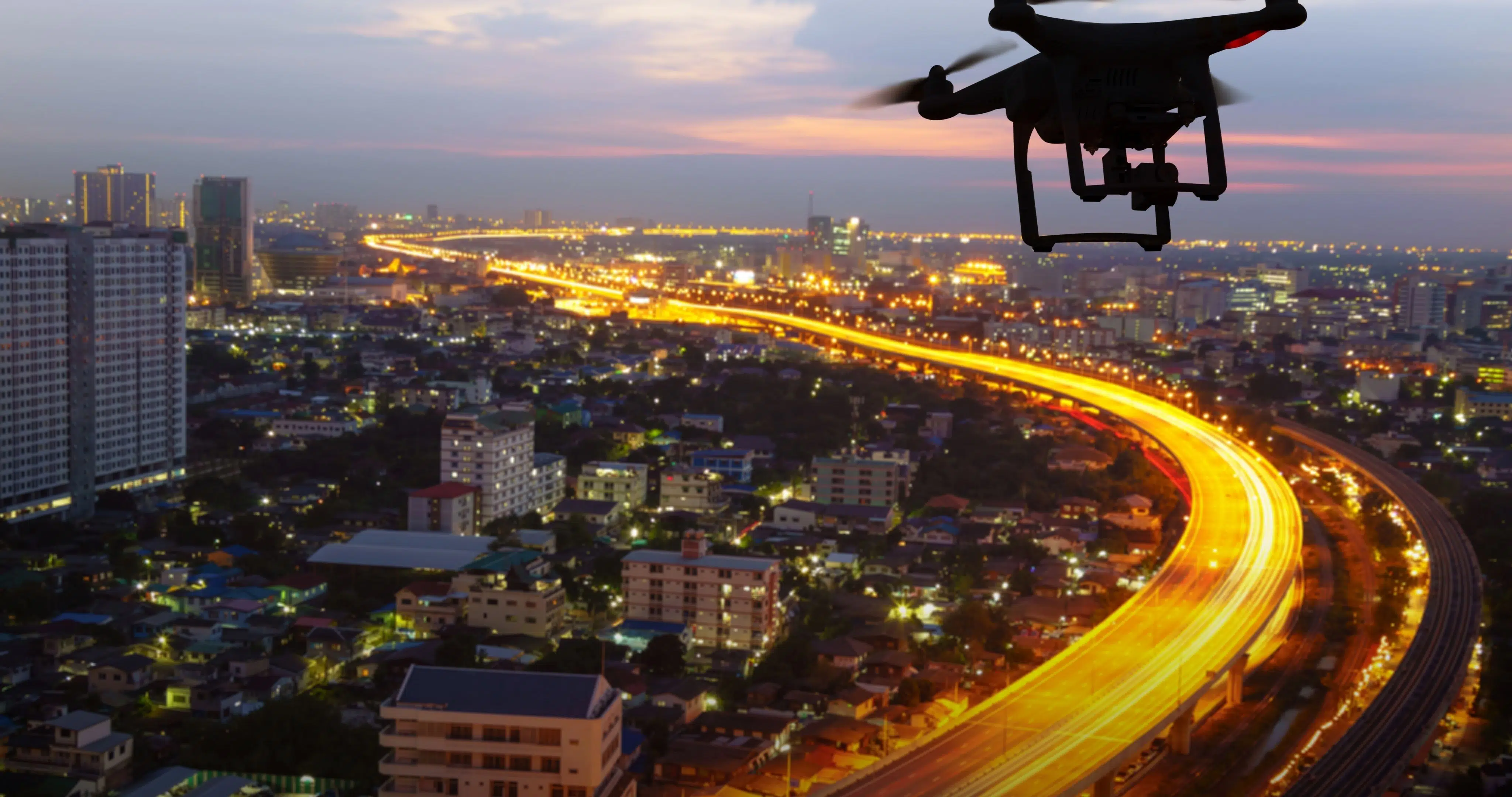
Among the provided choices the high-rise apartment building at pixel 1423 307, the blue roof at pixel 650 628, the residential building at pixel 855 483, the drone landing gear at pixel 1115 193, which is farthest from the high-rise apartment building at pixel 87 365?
the high-rise apartment building at pixel 1423 307

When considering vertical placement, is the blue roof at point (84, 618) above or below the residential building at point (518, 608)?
below

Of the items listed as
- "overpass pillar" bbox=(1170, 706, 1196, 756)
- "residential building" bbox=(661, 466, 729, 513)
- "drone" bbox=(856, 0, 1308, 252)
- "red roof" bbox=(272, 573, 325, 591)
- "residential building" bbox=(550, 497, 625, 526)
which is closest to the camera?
"drone" bbox=(856, 0, 1308, 252)

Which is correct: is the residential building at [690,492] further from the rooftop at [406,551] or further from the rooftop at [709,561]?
the rooftop at [709,561]

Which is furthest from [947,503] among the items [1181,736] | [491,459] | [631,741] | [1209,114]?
[1209,114]

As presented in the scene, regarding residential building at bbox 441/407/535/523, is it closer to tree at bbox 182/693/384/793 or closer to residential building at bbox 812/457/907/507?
residential building at bbox 812/457/907/507

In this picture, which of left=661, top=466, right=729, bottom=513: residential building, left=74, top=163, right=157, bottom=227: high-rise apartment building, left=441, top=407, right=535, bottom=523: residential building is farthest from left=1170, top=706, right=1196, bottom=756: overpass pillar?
left=74, top=163, right=157, bottom=227: high-rise apartment building
